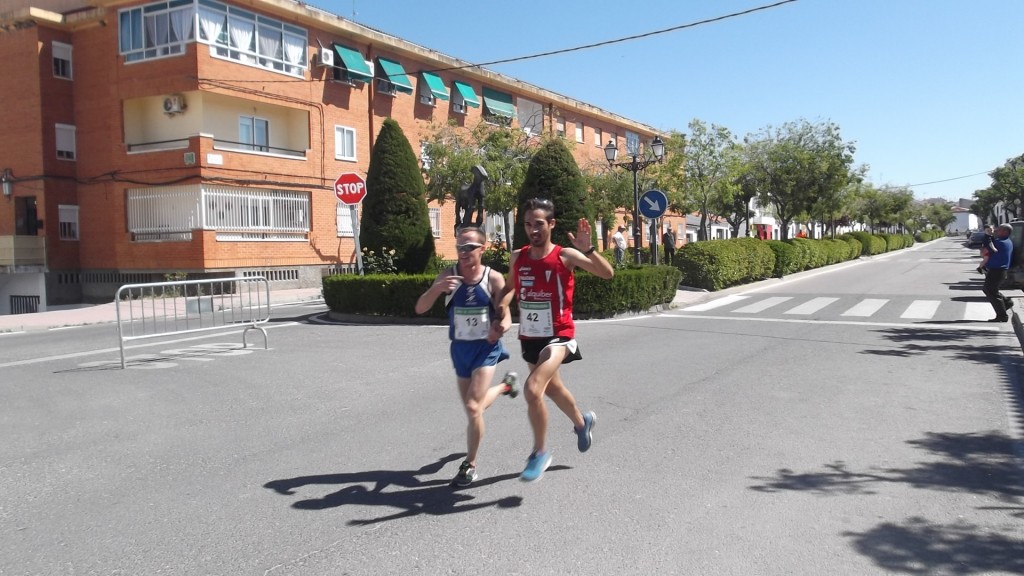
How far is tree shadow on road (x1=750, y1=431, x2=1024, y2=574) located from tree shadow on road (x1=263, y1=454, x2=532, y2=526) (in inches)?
69.5

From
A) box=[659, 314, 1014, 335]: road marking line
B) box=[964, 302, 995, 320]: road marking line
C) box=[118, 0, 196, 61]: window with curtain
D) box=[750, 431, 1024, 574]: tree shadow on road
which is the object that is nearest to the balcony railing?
box=[118, 0, 196, 61]: window with curtain

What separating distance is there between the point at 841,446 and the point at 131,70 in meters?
24.6

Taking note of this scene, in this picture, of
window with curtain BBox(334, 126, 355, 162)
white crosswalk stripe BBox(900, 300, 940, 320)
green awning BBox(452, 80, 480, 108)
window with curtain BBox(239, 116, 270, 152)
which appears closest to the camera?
white crosswalk stripe BBox(900, 300, 940, 320)

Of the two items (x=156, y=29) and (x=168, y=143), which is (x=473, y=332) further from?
(x=156, y=29)

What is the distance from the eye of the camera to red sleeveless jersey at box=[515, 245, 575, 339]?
15.6ft

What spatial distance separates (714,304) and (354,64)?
647 inches

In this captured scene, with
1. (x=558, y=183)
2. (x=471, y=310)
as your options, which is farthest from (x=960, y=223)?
(x=471, y=310)

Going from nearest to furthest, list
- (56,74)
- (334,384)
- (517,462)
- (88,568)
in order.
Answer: (88,568)
(517,462)
(334,384)
(56,74)

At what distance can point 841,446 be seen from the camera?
5574 mm

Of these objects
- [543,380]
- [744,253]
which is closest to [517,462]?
[543,380]

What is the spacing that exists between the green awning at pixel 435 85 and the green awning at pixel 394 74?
34.4 inches

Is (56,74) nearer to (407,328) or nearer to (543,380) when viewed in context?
(407,328)

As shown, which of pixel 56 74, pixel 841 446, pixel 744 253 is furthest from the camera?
pixel 56 74

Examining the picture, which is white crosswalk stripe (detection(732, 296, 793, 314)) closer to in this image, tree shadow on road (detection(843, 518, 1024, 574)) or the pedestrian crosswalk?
the pedestrian crosswalk
